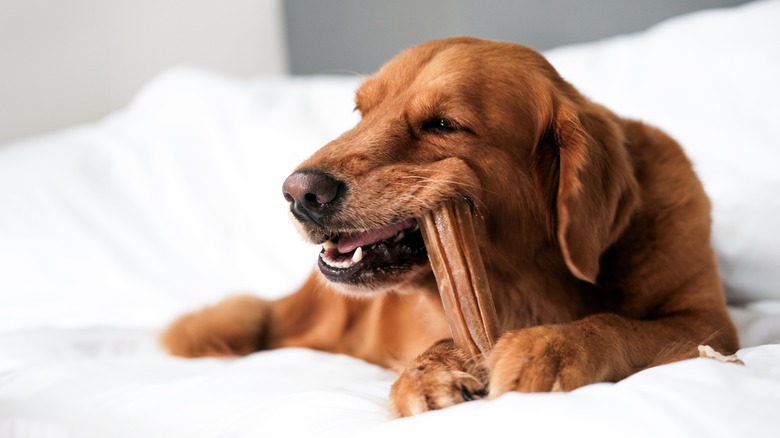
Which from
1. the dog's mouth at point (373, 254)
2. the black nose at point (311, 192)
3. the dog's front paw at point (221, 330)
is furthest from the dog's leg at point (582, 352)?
the dog's front paw at point (221, 330)

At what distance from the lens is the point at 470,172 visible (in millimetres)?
1749

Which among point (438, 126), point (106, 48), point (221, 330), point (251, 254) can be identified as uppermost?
point (438, 126)

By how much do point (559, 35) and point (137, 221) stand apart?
2236 millimetres

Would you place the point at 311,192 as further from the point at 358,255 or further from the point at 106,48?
the point at 106,48

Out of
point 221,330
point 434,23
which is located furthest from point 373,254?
point 434,23

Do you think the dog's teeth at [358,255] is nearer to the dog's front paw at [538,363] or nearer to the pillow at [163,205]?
the dog's front paw at [538,363]

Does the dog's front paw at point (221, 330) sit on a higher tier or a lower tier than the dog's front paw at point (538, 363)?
lower

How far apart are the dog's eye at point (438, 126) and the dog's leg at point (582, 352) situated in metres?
0.51

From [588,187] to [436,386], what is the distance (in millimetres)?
629

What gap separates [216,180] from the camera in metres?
3.79

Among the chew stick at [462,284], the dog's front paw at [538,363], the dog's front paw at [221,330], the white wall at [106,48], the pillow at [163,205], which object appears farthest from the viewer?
the white wall at [106,48]

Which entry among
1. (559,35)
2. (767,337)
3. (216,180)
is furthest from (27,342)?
(559,35)

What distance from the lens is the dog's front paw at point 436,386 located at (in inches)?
56.6

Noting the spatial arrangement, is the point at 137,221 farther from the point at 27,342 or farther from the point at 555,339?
the point at 555,339
